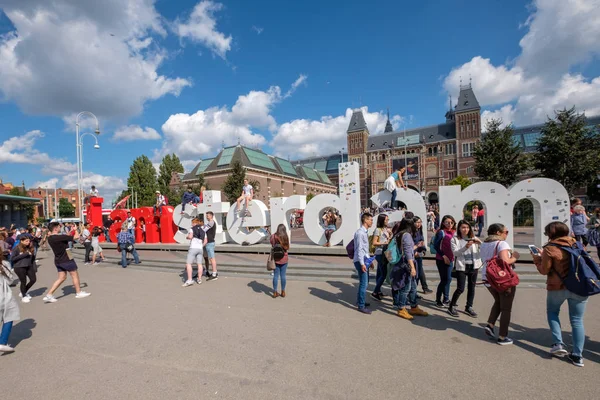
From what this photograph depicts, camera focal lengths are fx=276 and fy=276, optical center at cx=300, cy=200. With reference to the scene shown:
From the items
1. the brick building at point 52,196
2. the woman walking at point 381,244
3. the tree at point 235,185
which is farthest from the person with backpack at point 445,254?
the brick building at point 52,196

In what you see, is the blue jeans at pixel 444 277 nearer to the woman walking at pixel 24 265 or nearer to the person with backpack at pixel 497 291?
the person with backpack at pixel 497 291

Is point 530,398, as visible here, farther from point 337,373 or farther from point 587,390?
point 337,373

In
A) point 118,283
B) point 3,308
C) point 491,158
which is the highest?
point 491,158

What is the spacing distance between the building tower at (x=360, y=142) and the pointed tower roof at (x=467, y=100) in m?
22.4

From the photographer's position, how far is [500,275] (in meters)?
3.63

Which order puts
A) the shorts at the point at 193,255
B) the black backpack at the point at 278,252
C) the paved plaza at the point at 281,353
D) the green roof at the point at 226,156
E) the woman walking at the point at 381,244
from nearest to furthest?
the paved plaza at the point at 281,353 < the woman walking at the point at 381,244 < the black backpack at the point at 278,252 < the shorts at the point at 193,255 < the green roof at the point at 226,156

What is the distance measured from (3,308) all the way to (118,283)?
4251 mm

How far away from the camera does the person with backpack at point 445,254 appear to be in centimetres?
495

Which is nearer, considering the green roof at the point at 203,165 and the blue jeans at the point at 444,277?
the blue jeans at the point at 444,277

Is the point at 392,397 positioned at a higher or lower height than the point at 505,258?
lower

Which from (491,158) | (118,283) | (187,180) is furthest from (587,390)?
(187,180)

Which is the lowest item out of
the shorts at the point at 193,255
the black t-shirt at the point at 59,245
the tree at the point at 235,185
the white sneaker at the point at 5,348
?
the white sneaker at the point at 5,348

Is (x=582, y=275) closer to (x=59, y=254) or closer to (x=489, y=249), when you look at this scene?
(x=489, y=249)

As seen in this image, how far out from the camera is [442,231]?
523cm
